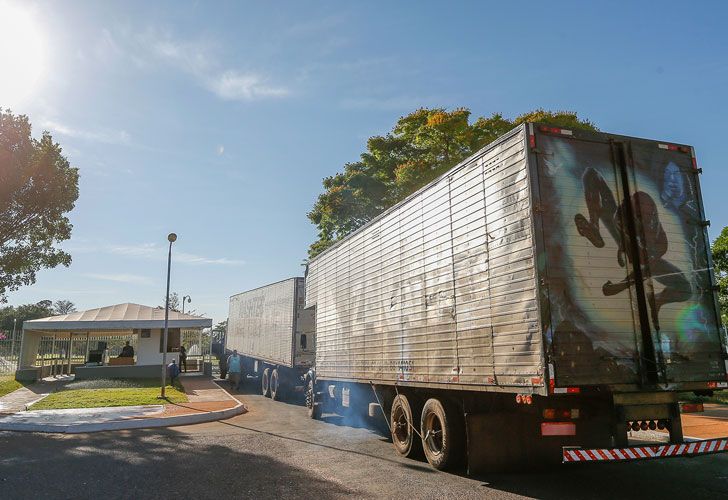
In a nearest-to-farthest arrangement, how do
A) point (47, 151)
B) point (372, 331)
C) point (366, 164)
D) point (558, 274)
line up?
point (558, 274) → point (372, 331) → point (47, 151) → point (366, 164)

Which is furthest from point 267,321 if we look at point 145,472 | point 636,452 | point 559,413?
point 636,452

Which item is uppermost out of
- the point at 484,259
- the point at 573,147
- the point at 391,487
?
the point at 573,147

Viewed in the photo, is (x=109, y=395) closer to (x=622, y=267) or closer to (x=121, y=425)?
(x=121, y=425)

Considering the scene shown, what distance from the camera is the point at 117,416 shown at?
12.4 meters

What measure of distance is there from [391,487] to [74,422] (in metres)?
8.65

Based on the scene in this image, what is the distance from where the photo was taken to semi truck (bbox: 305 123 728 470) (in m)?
5.55

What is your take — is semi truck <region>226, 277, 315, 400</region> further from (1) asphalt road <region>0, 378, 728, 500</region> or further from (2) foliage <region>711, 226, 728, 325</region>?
(2) foliage <region>711, 226, 728, 325</region>

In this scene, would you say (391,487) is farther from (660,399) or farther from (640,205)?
(640,205)

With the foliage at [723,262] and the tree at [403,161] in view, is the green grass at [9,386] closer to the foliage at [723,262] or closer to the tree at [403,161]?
the tree at [403,161]

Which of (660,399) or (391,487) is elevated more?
(660,399)

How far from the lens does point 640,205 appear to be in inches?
245

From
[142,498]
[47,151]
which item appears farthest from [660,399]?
[47,151]

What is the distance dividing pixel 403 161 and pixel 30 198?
1572cm

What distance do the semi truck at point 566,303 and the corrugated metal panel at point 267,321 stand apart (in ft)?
33.4
